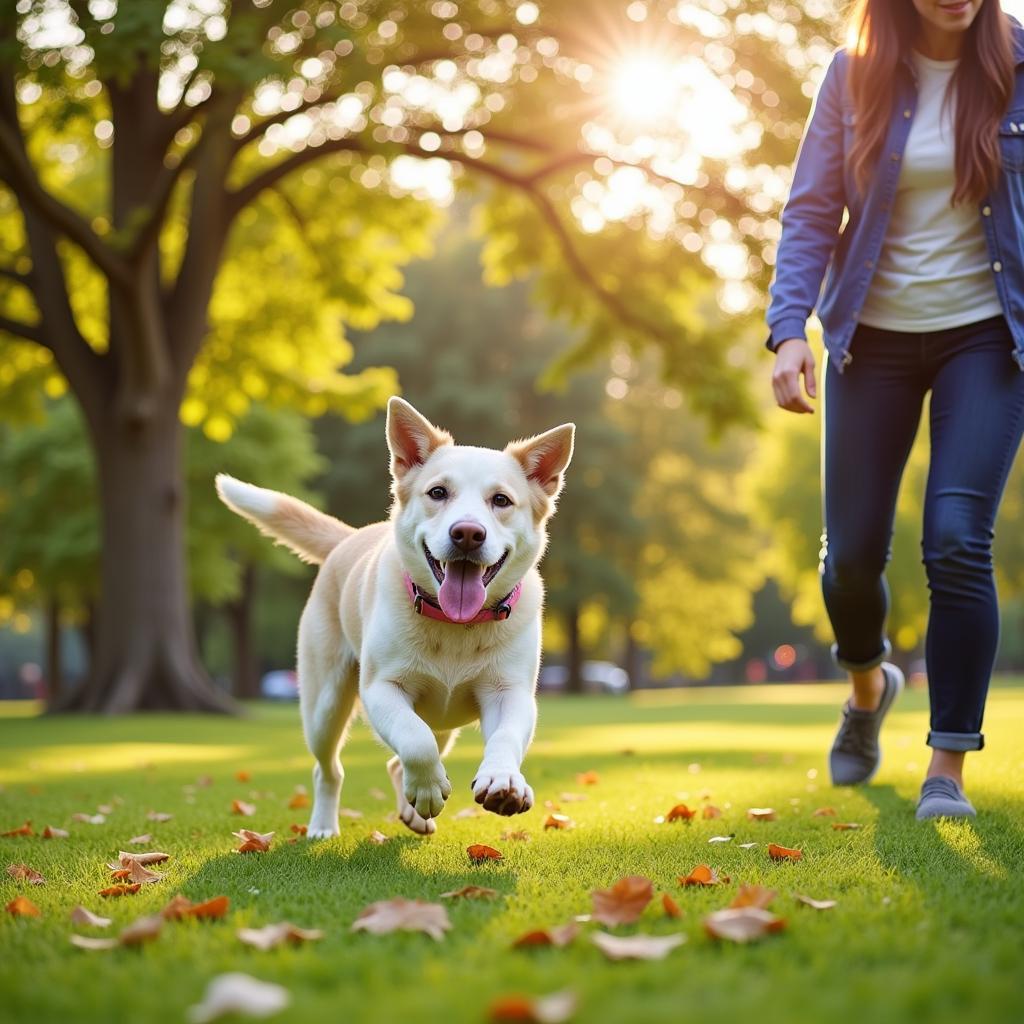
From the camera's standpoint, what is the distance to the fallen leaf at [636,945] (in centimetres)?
236

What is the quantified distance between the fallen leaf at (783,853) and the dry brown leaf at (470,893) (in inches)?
37.5

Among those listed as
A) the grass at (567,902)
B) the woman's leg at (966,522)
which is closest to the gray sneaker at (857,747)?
the grass at (567,902)

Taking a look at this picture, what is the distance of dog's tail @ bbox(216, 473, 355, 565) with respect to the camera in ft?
18.2

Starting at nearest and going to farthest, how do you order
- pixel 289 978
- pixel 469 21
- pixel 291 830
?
pixel 289 978
pixel 291 830
pixel 469 21

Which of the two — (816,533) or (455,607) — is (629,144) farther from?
(816,533)

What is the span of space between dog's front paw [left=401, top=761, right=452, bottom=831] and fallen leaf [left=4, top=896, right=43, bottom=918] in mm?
1153

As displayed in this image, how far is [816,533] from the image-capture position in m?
37.7

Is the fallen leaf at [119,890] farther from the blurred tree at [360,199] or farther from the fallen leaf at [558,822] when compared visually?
the blurred tree at [360,199]

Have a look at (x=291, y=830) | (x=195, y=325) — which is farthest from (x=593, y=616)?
(x=291, y=830)

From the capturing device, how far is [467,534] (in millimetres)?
4059

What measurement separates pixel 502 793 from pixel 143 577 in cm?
1326

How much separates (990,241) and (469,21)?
471 inches

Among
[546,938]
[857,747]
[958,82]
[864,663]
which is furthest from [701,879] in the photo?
[958,82]

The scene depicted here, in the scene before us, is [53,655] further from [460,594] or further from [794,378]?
[794,378]
